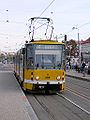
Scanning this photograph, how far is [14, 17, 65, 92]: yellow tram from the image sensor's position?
22.8 meters

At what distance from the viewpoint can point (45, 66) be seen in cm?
2294

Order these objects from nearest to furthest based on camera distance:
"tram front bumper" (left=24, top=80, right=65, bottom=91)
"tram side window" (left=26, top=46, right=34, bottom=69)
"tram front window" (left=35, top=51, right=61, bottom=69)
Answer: "tram front bumper" (left=24, top=80, right=65, bottom=91), "tram front window" (left=35, top=51, right=61, bottom=69), "tram side window" (left=26, top=46, right=34, bottom=69)

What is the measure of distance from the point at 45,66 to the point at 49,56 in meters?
0.66

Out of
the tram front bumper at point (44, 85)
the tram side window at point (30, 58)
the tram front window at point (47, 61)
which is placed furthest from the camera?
the tram side window at point (30, 58)

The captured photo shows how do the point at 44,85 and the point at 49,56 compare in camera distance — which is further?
the point at 49,56

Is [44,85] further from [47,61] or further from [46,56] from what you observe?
[46,56]

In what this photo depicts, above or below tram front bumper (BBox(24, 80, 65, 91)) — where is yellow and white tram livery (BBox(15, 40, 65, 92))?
above

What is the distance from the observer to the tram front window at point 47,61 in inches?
904

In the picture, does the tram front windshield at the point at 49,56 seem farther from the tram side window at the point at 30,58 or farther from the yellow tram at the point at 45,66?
the tram side window at the point at 30,58

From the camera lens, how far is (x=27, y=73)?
23344 millimetres

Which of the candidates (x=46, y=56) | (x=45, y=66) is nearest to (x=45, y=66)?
(x=45, y=66)

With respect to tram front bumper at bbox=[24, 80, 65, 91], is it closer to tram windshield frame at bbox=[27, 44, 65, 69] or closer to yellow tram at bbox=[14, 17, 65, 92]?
yellow tram at bbox=[14, 17, 65, 92]

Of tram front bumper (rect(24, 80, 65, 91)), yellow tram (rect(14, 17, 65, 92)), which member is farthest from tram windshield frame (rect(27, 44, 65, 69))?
tram front bumper (rect(24, 80, 65, 91))

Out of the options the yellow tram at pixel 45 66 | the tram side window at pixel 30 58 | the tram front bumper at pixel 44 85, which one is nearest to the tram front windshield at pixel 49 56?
the yellow tram at pixel 45 66
